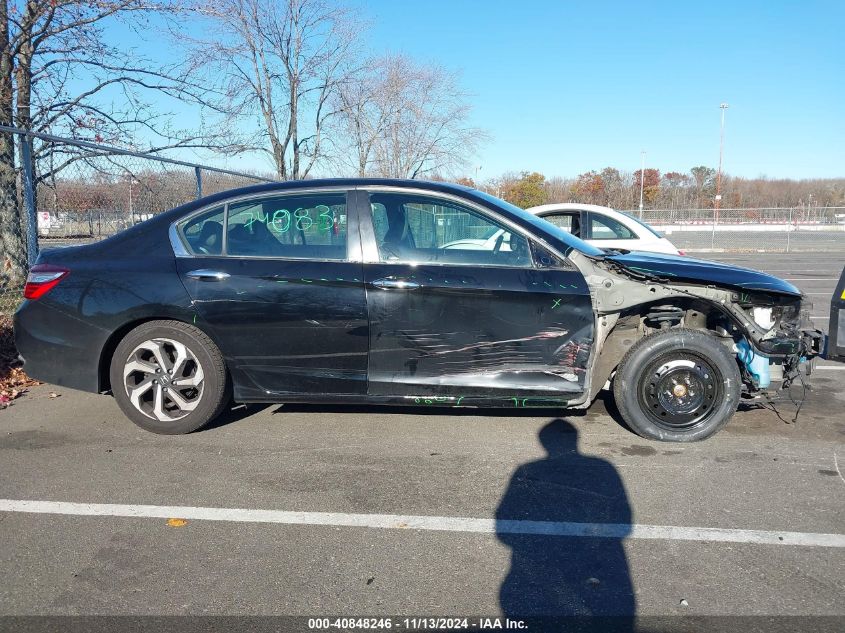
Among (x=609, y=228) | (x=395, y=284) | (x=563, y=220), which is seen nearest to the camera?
(x=395, y=284)

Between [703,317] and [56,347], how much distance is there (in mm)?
4559

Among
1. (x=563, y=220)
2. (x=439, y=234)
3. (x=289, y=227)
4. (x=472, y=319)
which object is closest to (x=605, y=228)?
(x=563, y=220)

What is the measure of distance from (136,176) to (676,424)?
6.75 metres

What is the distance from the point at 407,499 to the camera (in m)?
3.49

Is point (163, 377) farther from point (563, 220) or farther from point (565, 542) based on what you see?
point (563, 220)

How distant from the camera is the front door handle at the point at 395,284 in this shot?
13.6ft

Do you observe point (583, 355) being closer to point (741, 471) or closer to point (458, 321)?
point (458, 321)

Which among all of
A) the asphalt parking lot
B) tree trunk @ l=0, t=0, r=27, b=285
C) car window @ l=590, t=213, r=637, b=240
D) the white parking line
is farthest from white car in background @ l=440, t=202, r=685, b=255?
tree trunk @ l=0, t=0, r=27, b=285

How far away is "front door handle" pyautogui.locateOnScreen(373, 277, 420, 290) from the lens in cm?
414

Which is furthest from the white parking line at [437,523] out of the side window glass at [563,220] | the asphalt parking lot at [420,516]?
the side window glass at [563,220]

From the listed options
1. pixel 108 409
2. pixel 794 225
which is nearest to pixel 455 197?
pixel 108 409

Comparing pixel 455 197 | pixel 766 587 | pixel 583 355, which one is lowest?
pixel 766 587

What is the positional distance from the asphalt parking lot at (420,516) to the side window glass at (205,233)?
1286 mm

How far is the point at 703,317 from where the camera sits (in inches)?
180
